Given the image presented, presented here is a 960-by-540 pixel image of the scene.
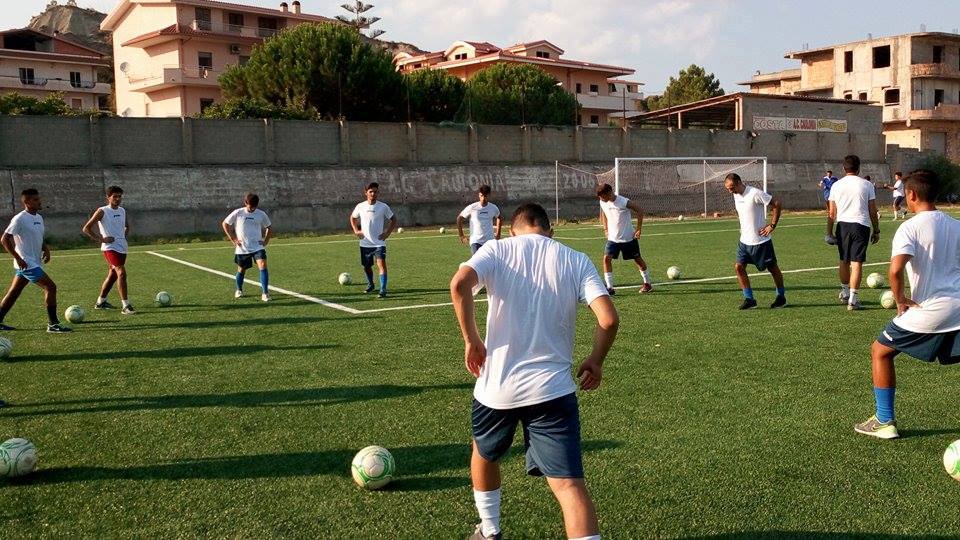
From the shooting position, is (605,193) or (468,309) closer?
(468,309)

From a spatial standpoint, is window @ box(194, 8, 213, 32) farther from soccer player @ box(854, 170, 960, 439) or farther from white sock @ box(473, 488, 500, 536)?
white sock @ box(473, 488, 500, 536)

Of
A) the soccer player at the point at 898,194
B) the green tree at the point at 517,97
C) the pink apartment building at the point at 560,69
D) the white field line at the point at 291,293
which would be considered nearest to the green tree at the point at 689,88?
the pink apartment building at the point at 560,69

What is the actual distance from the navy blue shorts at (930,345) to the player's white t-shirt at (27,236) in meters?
10.6

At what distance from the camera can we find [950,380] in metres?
7.96

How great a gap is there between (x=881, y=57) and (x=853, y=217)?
223 ft

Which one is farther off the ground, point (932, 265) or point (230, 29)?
point (230, 29)

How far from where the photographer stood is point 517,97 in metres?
56.4

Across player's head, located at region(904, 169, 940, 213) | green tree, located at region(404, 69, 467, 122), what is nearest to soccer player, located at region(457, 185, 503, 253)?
player's head, located at region(904, 169, 940, 213)

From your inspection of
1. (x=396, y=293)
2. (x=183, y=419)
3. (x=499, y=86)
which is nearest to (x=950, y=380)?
(x=183, y=419)

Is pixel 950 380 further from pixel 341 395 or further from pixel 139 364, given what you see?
pixel 139 364

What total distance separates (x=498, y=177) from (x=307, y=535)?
35036 mm

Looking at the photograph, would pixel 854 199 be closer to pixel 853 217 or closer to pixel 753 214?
pixel 853 217

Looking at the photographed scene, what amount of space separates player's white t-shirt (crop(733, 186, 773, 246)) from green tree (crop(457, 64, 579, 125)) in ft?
140

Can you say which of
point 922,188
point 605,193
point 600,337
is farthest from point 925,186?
point 605,193
